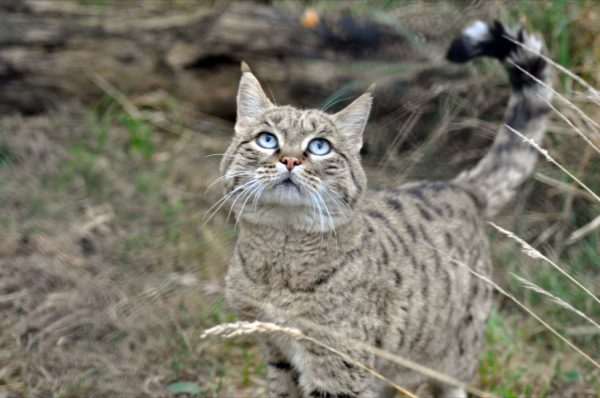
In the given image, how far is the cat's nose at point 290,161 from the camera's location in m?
3.54

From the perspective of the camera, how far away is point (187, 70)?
7.01 meters

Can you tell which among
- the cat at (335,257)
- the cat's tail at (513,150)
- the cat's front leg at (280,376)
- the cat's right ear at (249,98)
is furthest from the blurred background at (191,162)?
the cat's right ear at (249,98)

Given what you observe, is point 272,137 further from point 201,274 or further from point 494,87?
point 494,87

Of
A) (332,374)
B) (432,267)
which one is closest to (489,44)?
(432,267)

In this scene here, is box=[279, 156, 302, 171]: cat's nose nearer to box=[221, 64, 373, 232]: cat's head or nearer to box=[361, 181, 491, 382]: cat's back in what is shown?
box=[221, 64, 373, 232]: cat's head

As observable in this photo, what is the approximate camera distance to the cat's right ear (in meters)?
3.99

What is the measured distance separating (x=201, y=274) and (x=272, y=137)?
6.90ft

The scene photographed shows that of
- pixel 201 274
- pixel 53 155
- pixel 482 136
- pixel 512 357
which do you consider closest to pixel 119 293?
pixel 201 274

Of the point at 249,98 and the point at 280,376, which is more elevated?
the point at 249,98

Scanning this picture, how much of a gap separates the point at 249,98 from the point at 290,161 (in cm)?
59

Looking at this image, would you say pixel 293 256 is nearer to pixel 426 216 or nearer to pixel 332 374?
pixel 332 374

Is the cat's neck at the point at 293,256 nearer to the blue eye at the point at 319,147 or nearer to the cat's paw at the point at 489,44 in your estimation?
the blue eye at the point at 319,147

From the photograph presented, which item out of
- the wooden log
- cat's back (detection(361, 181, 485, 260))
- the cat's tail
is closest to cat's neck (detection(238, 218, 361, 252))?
cat's back (detection(361, 181, 485, 260))

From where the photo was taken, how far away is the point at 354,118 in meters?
3.99
